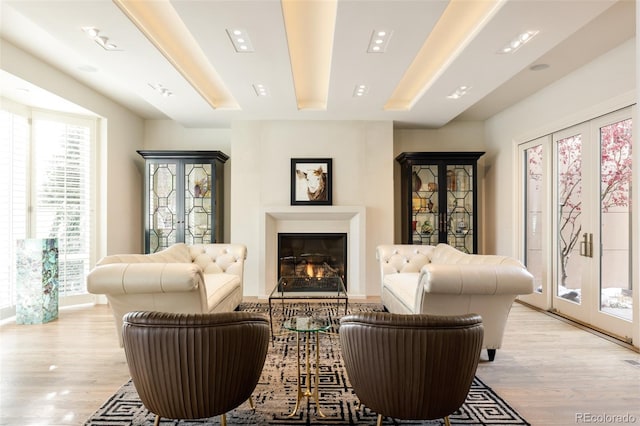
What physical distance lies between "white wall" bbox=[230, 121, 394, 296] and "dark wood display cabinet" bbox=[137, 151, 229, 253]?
0.40m

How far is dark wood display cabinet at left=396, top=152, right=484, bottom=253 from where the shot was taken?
5.71 metres

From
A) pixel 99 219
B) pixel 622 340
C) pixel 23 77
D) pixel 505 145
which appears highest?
pixel 23 77

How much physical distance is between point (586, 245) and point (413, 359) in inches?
135

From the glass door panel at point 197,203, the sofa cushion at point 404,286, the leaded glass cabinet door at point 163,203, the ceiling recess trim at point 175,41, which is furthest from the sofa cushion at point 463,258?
the leaded glass cabinet door at point 163,203

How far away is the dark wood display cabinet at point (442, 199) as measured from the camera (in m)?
5.71

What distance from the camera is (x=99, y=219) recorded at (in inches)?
202

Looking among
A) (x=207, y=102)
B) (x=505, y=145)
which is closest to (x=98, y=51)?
(x=207, y=102)

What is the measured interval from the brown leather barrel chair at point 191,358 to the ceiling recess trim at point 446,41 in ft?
8.74

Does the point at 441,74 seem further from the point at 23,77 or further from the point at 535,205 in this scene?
the point at 23,77

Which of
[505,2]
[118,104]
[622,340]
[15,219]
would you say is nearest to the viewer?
[505,2]

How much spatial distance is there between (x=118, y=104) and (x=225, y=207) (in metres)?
2.17

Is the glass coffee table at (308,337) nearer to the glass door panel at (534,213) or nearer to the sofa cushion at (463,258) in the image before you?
the sofa cushion at (463,258)

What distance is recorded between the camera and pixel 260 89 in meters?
4.26

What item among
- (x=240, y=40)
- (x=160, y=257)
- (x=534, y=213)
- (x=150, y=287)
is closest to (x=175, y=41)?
(x=240, y=40)
